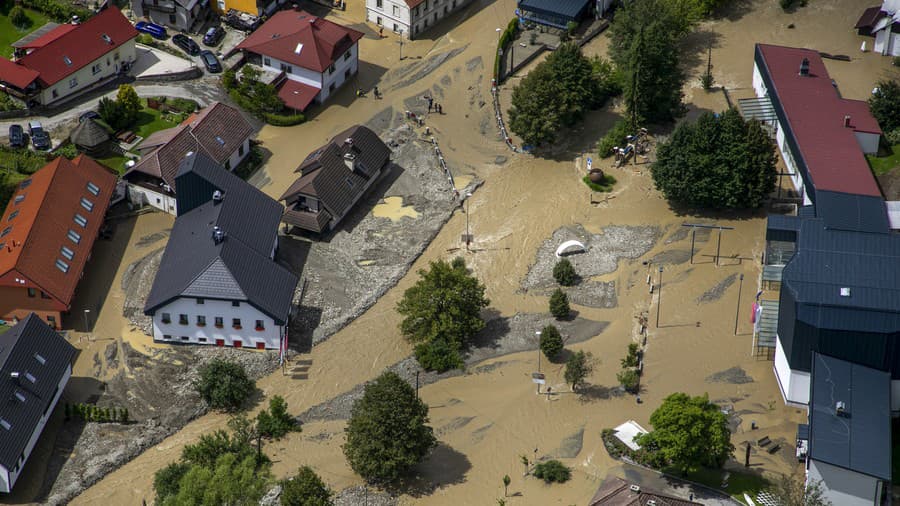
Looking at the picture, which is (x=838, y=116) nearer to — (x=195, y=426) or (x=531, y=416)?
(x=531, y=416)

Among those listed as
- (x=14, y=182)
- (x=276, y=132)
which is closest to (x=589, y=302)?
(x=276, y=132)

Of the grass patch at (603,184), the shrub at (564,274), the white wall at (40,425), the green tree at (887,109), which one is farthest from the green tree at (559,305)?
the white wall at (40,425)

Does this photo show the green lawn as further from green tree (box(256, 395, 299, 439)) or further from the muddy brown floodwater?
green tree (box(256, 395, 299, 439))

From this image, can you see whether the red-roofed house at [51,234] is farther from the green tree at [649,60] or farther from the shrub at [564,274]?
the green tree at [649,60]

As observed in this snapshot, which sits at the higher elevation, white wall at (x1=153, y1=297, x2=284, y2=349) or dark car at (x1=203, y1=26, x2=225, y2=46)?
dark car at (x1=203, y1=26, x2=225, y2=46)

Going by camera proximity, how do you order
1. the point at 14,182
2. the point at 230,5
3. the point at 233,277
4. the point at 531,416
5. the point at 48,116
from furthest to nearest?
the point at 230,5 < the point at 48,116 < the point at 14,182 < the point at 233,277 < the point at 531,416

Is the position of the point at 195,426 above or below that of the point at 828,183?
below

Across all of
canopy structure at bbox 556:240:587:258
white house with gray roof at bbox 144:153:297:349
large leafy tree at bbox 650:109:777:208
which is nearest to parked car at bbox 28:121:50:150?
white house with gray roof at bbox 144:153:297:349
